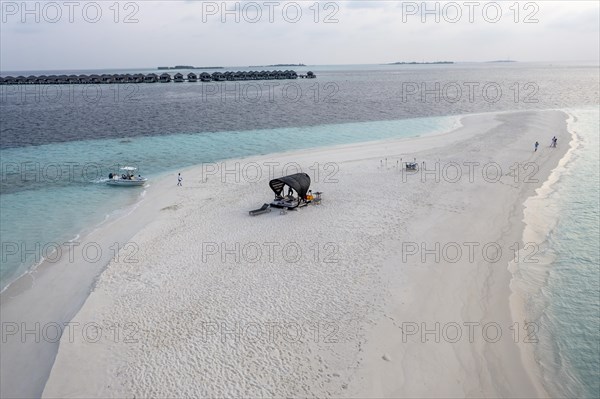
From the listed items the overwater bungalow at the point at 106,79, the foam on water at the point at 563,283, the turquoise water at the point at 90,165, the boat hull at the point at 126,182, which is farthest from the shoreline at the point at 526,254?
the overwater bungalow at the point at 106,79

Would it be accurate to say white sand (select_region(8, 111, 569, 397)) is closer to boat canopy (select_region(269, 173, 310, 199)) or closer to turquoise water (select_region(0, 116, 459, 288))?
boat canopy (select_region(269, 173, 310, 199))

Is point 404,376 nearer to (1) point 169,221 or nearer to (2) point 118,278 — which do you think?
(2) point 118,278

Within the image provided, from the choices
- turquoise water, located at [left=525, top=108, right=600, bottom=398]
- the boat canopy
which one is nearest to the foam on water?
turquoise water, located at [left=525, top=108, right=600, bottom=398]

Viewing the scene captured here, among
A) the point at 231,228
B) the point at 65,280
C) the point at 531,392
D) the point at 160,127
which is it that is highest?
the point at 160,127

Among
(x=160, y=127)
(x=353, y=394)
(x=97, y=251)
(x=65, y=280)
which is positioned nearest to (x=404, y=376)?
(x=353, y=394)

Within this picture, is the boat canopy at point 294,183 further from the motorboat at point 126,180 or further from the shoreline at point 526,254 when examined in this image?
the motorboat at point 126,180
